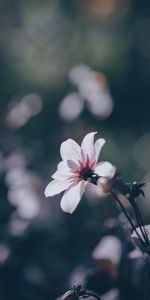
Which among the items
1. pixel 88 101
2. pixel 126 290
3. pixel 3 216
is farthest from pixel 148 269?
pixel 88 101

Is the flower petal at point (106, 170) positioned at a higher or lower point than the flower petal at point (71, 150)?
lower

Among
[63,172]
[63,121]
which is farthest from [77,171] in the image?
[63,121]

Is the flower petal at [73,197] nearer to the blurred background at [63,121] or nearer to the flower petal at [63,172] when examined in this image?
the flower petal at [63,172]

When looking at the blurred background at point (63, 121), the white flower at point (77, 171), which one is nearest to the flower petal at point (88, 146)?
the white flower at point (77, 171)

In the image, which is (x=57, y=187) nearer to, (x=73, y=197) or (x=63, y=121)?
(x=73, y=197)

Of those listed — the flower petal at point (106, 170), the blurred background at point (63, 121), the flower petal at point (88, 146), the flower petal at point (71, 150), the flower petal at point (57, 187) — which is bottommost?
the flower petal at point (106, 170)

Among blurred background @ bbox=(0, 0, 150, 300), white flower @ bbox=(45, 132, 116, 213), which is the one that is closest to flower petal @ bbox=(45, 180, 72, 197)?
white flower @ bbox=(45, 132, 116, 213)

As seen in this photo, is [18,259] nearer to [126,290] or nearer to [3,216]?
[3,216]
